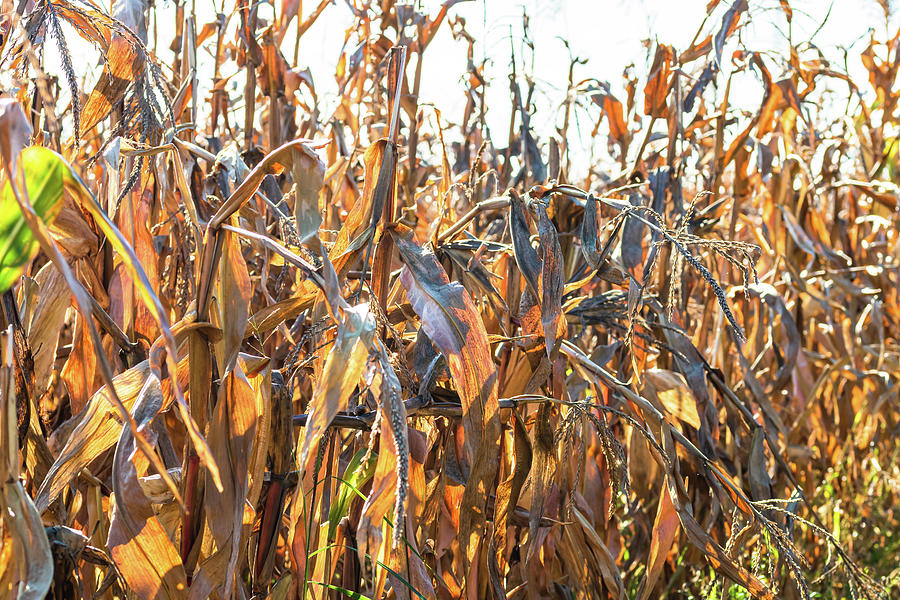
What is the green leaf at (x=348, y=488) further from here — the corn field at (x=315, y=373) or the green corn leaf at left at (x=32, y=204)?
the green corn leaf at left at (x=32, y=204)

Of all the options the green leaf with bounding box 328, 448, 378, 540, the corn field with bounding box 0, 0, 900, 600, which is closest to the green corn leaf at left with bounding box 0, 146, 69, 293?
the corn field with bounding box 0, 0, 900, 600

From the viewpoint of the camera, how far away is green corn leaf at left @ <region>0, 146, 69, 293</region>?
0.47m

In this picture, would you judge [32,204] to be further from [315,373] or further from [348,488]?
[348,488]

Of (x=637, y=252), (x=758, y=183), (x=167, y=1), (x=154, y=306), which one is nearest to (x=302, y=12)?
(x=167, y=1)

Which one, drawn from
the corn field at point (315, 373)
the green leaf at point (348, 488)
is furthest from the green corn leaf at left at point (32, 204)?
the green leaf at point (348, 488)

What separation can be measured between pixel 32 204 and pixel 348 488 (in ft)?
1.38

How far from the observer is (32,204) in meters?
0.47

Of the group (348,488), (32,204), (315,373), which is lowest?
(348,488)

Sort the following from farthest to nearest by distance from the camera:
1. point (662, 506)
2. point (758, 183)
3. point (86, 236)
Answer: point (758, 183), point (662, 506), point (86, 236)

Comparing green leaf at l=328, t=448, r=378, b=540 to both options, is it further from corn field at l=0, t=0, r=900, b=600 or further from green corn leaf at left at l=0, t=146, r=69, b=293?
green corn leaf at left at l=0, t=146, r=69, b=293

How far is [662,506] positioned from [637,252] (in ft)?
1.23

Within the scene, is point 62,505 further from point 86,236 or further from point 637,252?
point 637,252

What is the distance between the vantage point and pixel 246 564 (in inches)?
29.4

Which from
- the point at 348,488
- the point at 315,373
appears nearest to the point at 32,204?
the point at 315,373
